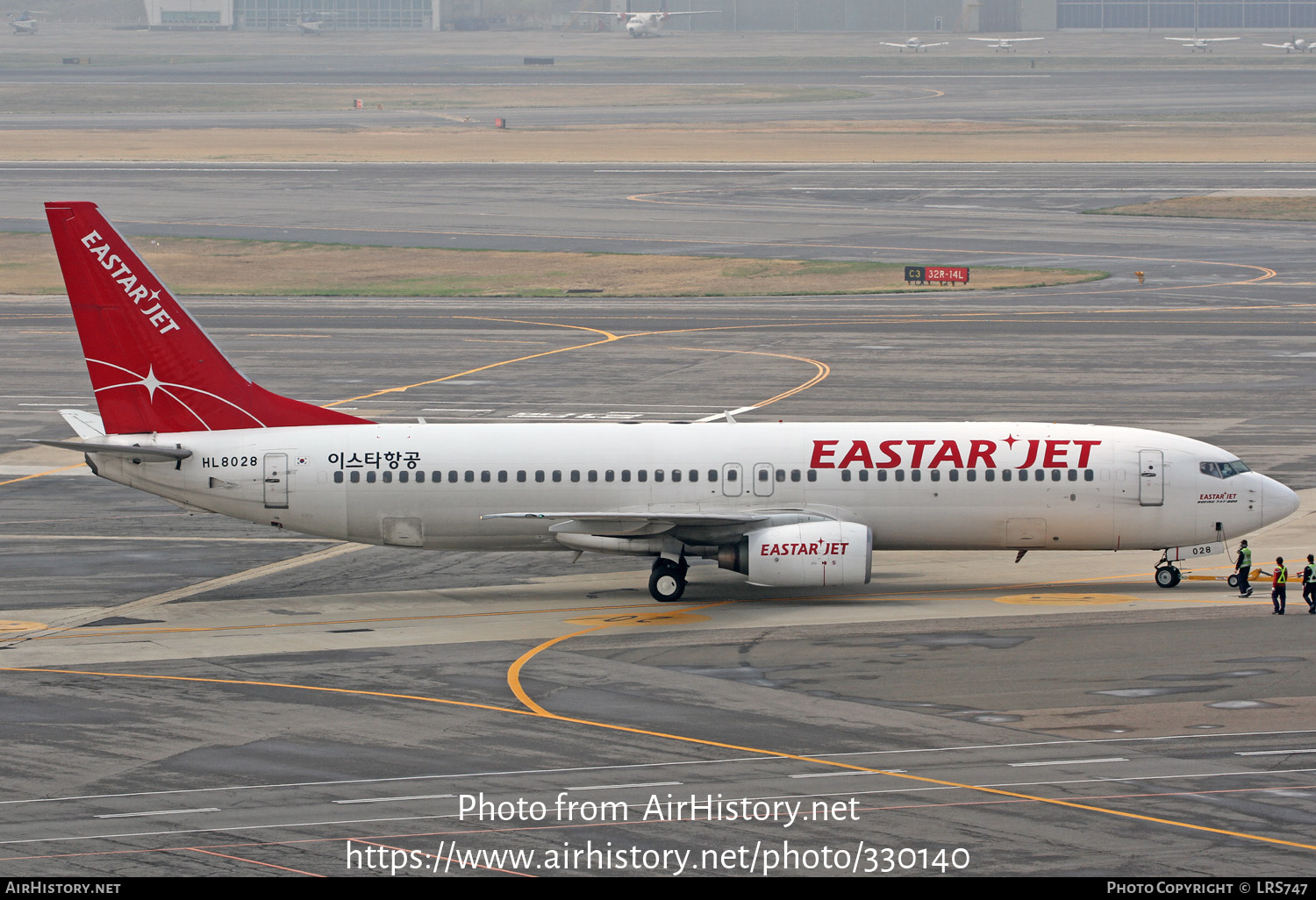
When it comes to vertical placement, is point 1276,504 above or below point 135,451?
below

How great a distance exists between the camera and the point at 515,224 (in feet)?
440

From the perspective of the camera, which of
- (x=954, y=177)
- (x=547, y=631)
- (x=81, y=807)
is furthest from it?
(x=954, y=177)

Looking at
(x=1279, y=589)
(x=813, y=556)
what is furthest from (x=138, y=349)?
(x=1279, y=589)

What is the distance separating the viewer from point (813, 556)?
4553 cm

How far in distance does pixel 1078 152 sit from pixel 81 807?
Answer: 534ft

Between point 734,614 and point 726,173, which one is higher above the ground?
point 726,173

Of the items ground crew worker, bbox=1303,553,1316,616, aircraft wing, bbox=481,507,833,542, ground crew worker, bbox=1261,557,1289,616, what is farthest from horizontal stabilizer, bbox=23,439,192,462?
Result: ground crew worker, bbox=1303,553,1316,616

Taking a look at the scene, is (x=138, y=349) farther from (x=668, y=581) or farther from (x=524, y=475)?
(x=668, y=581)

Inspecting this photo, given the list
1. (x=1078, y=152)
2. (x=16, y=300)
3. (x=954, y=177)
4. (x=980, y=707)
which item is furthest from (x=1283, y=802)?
(x=1078, y=152)

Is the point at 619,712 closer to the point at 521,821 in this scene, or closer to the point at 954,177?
the point at 521,821

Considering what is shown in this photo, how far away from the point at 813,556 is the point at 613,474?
630 centimetres

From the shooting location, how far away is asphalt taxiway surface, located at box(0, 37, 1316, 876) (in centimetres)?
2888

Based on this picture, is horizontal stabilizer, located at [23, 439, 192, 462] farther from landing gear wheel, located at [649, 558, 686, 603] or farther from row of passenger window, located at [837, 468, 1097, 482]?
row of passenger window, located at [837, 468, 1097, 482]

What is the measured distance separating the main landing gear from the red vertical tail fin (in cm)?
1219
